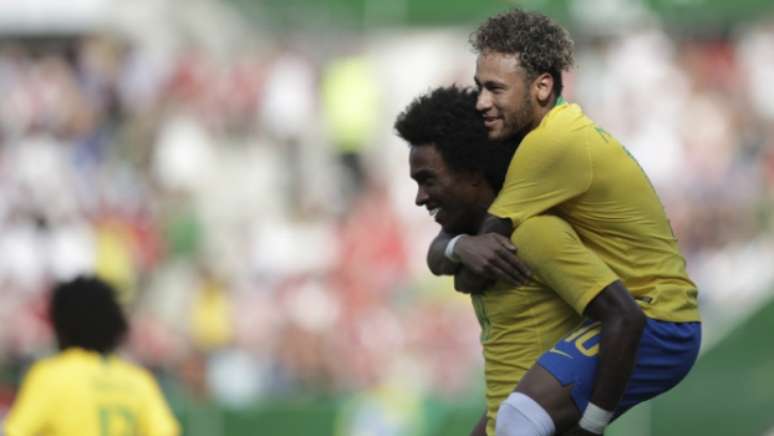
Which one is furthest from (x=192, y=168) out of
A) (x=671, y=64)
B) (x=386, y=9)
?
(x=671, y=64)

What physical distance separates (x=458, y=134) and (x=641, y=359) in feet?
3.09

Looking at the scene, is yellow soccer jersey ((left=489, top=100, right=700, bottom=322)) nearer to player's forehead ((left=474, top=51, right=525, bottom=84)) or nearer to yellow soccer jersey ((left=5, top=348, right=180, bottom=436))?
player's forehead ((left=474, top=51, right=525, bottom=84))

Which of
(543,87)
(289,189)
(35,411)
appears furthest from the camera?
(289,189)

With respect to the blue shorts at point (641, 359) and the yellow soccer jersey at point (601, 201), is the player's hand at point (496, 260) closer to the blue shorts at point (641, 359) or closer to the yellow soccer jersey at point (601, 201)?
the yellow soccer jersey at point (601, 201)

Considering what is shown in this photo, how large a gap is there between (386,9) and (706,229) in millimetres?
4253

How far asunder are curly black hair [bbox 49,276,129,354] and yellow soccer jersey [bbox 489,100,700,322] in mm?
2904

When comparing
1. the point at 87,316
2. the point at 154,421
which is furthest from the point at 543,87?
the point at 87,316

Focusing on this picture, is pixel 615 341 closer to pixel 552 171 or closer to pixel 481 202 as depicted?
pixel 552 171

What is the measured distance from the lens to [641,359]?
5.28 m

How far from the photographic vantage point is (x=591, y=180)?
5234 millimetres

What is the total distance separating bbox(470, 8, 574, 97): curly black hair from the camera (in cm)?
532

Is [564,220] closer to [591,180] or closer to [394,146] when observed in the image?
[591,180]

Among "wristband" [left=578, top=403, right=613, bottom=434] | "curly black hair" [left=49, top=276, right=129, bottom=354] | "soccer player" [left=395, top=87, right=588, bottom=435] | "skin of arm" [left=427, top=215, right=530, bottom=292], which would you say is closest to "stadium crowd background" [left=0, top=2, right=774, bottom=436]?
"curly black hair" [left=49, top=276, right=129, bottom=354]

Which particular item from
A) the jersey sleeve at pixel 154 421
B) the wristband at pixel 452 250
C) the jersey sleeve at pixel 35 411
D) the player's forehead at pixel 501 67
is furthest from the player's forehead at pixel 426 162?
the jersey sleeve at pixel 35 411
